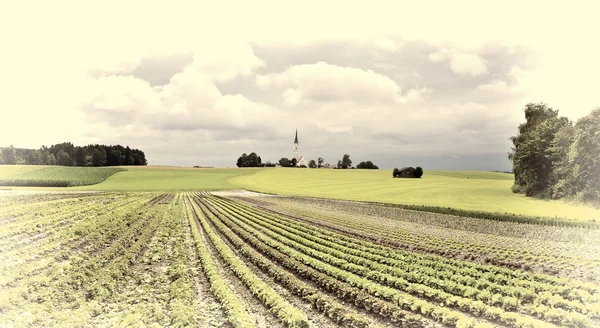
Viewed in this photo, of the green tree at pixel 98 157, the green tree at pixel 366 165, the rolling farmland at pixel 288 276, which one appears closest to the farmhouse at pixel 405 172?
the green tree at pixel 366 165

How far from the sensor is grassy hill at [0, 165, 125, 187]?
78375mm

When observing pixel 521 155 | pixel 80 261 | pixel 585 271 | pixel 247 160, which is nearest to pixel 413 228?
pixel 585 271

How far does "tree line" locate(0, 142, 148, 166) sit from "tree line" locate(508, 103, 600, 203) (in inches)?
4211

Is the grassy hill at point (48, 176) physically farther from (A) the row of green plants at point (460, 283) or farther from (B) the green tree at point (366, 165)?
(B) the green tree at point (366, 165)

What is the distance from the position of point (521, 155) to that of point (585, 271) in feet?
159

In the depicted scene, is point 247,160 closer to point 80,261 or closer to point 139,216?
point 139,216

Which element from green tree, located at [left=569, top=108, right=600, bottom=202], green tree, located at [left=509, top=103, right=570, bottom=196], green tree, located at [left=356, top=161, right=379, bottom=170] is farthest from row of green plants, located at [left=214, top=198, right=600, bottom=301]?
green tree, located at [left=356, top=161, right=379, bottom=170]

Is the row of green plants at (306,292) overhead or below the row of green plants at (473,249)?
overhead

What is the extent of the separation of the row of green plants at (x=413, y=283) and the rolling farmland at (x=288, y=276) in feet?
0.20

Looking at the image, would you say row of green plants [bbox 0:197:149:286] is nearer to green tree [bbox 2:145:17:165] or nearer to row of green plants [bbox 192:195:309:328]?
row of green plants [bbox 192:195:309:328]

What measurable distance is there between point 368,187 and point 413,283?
70.5 metres

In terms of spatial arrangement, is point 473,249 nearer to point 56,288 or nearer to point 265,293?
point 265,293

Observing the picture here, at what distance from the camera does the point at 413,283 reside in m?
16.3

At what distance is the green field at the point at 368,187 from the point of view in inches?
1917
